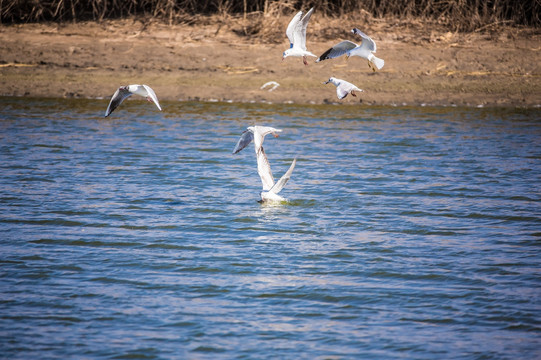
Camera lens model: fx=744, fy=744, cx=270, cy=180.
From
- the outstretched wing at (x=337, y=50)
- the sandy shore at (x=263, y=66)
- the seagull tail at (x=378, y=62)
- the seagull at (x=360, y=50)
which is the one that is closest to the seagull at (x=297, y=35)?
the outstretched wing at (x=337, y=50)

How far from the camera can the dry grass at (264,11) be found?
18.0 m

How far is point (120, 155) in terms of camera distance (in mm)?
12398

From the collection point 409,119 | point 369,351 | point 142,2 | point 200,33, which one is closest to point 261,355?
Answer: point 369,351

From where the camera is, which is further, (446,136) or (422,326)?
(446,136)

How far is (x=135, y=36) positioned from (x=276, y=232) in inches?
429

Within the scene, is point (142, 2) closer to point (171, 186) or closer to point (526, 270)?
point (171, 186)

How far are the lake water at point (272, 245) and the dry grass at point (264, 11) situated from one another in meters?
4.54

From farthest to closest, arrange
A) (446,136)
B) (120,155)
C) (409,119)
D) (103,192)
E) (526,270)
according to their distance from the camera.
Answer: (409,119) < (446,136) < (120,155) < (103,192) < (526,270)

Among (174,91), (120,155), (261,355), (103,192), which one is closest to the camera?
(261,355)

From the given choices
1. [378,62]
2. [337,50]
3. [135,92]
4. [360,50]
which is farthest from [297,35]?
[135,92]

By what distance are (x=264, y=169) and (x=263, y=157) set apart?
17cm

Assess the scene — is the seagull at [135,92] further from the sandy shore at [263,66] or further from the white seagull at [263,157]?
the sandy shore at [263,66]

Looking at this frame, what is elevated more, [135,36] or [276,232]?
[135,36]

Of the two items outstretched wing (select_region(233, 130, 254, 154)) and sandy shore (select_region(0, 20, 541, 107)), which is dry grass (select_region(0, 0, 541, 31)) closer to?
sandy shore (select_region(0, 20, 541, 107))
